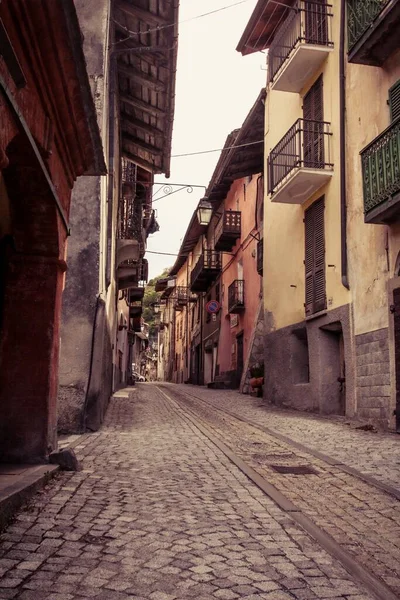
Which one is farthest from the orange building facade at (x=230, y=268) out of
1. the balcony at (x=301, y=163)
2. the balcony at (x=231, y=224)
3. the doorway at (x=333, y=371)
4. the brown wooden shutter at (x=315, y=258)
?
the doorway at (x=333, y=371)

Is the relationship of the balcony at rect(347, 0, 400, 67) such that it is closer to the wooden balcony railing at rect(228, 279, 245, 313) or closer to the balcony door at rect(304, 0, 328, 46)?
the balcony door at rect(304, 0, 328, 46)

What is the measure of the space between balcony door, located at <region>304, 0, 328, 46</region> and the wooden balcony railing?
489 inches

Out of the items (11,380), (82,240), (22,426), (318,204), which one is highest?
(318,204)

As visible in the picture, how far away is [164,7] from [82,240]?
4359 mm

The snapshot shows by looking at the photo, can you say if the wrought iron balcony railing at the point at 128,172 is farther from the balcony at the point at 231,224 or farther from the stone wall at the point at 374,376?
the stone wall at the point at 374,376

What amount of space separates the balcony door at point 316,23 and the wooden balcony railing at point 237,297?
12.4 metres

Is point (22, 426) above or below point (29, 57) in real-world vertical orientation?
below

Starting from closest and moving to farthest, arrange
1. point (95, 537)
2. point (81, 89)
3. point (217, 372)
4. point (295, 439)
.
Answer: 1. point (95, 537)
2. point (81, 89)
3. point (295, 439)
4. point (217, 372)

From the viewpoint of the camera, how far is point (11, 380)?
6.59 metres

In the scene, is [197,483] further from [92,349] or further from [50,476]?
[92,349]

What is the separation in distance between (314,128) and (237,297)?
1214cm

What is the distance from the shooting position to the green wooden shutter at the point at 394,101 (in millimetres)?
11203

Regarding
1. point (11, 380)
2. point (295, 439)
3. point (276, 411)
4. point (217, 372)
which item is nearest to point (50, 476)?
point (11, 380)

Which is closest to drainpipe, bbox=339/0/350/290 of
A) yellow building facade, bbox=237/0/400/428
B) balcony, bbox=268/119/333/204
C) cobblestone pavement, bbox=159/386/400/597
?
yellow building facade, bbox=237/0/400/428
